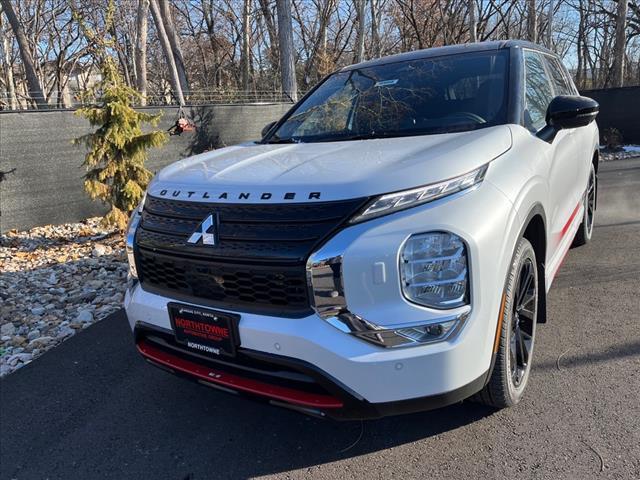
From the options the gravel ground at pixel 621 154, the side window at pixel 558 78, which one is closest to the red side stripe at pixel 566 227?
the side window at pixel 558 78

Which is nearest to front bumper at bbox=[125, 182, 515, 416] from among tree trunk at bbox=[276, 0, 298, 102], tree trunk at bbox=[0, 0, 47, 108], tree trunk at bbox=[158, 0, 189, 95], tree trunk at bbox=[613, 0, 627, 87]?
tree trunk at bbox=[276, 0, 298, 102]

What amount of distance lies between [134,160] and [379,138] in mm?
4612

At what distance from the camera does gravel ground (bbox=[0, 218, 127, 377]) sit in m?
4.06

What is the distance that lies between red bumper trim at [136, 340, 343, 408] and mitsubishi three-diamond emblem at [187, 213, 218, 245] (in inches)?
23.7

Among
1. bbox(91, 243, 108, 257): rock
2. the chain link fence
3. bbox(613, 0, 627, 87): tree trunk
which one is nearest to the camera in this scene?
bbox(91, 243, 108, 257): rock

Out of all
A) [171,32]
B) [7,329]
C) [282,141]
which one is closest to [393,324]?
[282,141]

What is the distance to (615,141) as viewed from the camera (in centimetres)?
1309

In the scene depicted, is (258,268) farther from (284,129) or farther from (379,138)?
(284,129)

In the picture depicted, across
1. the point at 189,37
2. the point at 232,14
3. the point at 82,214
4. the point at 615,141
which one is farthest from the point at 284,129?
the point at 189,37

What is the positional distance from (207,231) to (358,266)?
0.71 m

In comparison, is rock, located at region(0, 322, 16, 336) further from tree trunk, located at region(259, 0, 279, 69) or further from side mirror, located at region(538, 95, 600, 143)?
tree trunk, located at region(259, 0, 279, 69)

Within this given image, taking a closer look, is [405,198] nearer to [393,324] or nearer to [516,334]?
[393,324]

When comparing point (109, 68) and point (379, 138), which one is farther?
point (109, 68)

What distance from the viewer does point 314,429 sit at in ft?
8.66
